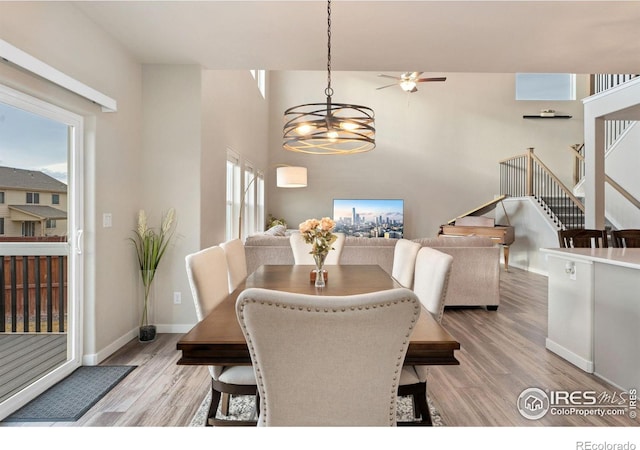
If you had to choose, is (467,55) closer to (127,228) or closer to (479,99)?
(127,228)

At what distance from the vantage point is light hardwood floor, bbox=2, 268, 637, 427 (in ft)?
7.39

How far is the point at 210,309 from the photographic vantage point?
6.48 feet

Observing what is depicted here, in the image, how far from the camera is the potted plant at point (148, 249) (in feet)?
11.8

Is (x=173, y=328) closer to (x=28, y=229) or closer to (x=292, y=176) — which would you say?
(x=28, y=229)

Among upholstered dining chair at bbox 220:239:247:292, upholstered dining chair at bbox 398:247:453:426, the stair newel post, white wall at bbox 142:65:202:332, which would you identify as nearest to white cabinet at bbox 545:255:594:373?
upholstered dining chair at bbox 398:247:453:426

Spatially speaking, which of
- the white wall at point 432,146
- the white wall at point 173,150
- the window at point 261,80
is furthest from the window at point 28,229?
the white wall at point 432,146

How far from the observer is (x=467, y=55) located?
11.9 ft

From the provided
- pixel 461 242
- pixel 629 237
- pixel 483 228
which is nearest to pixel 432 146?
pixel 483 228

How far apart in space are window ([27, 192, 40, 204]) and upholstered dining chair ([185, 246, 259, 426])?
1.24m

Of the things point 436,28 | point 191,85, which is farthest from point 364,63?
point 191,85

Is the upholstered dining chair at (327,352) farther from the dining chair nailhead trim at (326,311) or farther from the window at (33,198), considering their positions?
the window at (33,198)

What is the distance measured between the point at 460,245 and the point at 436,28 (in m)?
2.56

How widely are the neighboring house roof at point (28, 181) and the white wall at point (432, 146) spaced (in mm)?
6637

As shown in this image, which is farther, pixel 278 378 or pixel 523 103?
pixel 523 103
